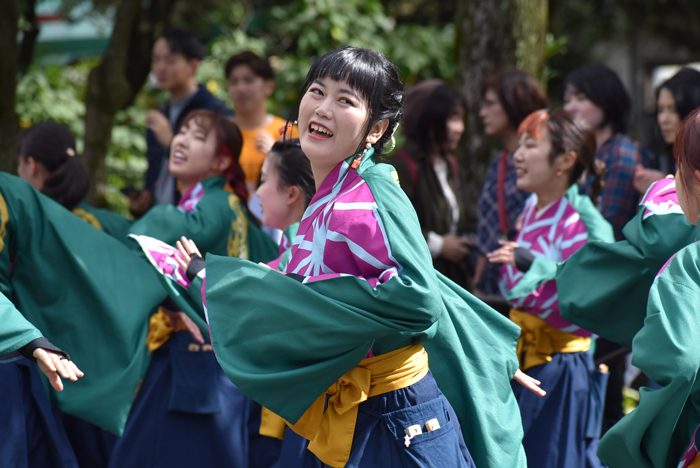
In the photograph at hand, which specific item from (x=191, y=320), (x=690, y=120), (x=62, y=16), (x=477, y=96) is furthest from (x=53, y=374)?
(x=62, y=16)

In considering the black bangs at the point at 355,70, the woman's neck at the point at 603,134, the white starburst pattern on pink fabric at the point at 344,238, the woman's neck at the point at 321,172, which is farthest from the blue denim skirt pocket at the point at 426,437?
the woman's neck at the point at 603,134

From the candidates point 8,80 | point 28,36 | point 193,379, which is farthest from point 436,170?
point 28,36

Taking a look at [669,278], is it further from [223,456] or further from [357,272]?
[223,456]

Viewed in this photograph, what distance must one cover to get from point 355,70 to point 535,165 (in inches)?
62.0

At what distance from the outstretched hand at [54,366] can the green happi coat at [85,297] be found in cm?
69

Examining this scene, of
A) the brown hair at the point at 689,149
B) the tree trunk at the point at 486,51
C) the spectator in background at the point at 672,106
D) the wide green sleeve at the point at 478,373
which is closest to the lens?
the brown hair at the point at 689,149

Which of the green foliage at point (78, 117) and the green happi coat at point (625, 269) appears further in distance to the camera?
the green foliage at point (78, 117)

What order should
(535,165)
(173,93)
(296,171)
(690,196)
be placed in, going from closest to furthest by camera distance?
(690,196)
(296,171)
(535,165)
(173,93)

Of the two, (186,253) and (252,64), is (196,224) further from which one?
Result: (252,64)

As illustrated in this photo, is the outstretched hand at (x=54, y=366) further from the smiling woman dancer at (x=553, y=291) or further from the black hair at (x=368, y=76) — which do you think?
the smiling woman dancer at (x=553, y=291)

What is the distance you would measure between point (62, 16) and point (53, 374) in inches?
236

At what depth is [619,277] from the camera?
8.79 ft

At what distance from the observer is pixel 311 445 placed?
2.12 meters

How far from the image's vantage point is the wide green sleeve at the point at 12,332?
7.65 ft
